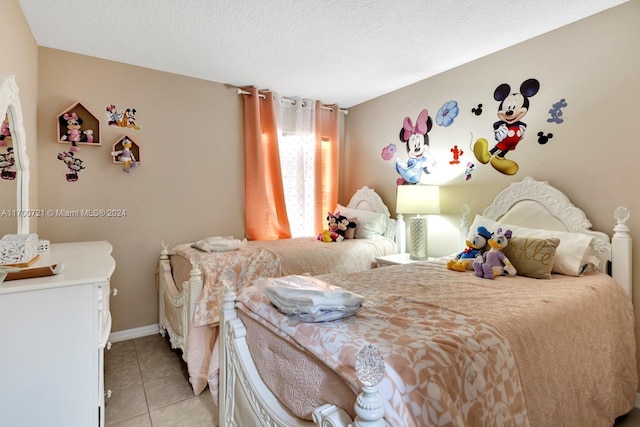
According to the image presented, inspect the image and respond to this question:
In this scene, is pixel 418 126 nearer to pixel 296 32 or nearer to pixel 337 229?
pixel 337 229

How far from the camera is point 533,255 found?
6.51 ft

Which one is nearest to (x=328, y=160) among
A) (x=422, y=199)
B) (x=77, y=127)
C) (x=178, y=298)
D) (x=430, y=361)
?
(x=422, y=199)

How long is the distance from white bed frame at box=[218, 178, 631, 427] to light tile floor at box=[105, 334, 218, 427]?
1.73 ft

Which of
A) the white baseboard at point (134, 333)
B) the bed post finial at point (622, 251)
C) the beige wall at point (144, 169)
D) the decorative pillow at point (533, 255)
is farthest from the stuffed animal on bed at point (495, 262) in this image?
the white baseboard at point (134, 333)

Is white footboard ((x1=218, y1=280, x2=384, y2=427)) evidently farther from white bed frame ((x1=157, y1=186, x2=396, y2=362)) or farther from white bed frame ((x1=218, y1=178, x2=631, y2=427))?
white bed frame ((x1=157, y1=186, x2=396, y2=362))

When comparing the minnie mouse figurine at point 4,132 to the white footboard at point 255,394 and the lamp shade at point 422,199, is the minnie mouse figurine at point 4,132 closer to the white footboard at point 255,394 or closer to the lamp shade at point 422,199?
the white footboard at point 255,394

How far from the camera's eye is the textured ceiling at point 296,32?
2076mm

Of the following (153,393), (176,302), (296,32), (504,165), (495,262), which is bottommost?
(153,393)

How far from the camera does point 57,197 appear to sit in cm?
270

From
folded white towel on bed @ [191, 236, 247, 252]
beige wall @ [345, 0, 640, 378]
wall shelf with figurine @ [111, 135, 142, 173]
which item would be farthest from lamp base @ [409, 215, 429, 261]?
wall shelf with figurine @ [111, 135, 142, 173]

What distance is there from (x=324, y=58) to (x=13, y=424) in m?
2.91

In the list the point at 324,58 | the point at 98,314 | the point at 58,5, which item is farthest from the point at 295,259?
the point at 58,5

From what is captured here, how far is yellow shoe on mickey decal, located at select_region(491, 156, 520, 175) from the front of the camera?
2.57 m

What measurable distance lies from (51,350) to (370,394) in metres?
1.35
